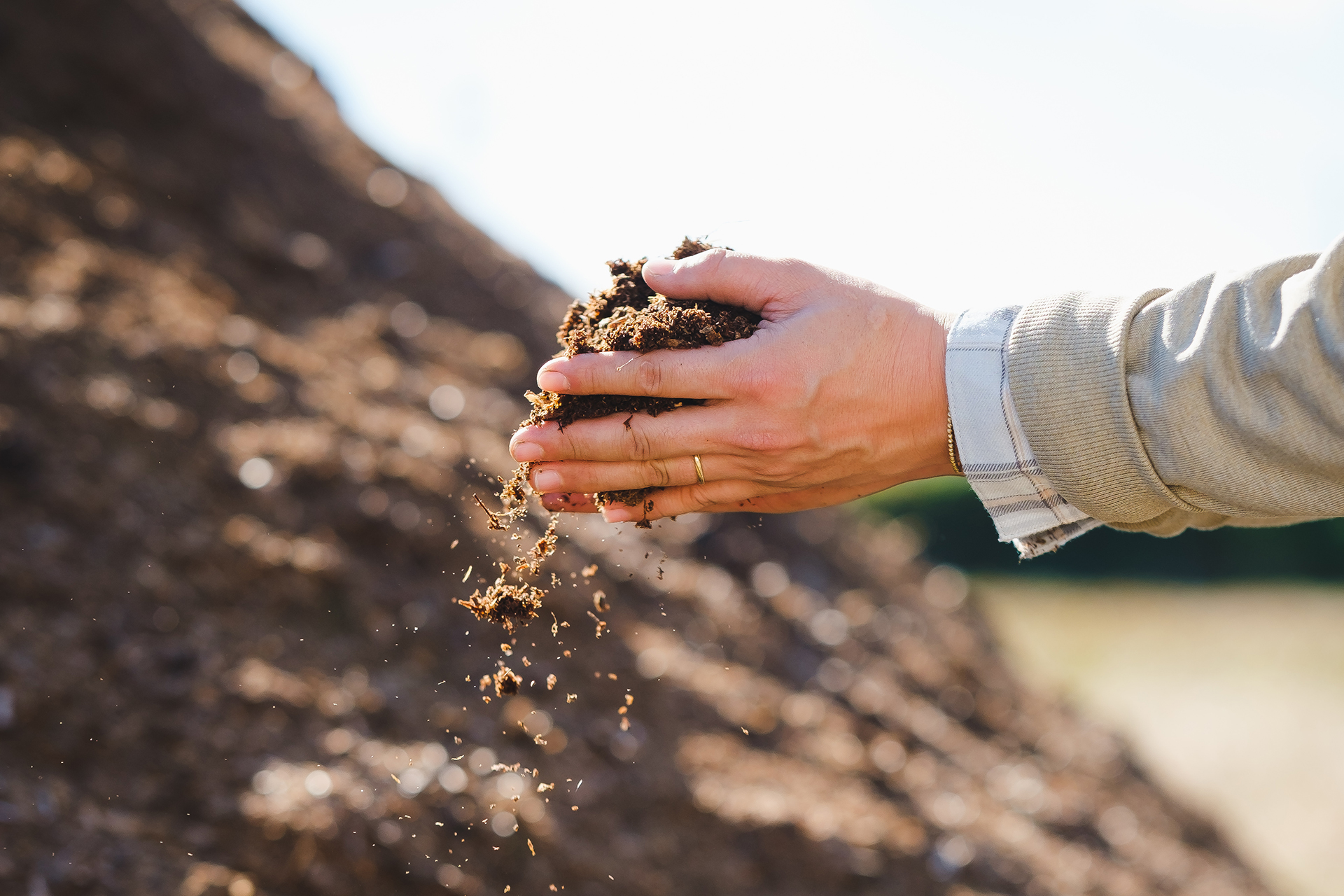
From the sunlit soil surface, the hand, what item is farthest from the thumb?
the sunlit soil surface

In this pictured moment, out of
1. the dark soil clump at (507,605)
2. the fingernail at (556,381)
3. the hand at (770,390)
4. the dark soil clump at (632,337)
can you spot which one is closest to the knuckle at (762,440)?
the hand at (770,390)

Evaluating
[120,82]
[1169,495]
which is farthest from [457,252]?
[1169,495]

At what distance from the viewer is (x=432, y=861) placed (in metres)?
2.59

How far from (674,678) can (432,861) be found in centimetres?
199

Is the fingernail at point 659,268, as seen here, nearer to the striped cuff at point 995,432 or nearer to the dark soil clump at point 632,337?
the dark soil clump at point 632,337

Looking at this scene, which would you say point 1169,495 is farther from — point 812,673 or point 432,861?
point 812,673

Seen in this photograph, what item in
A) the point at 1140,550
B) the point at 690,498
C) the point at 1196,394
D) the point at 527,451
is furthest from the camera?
the point at 1140,550

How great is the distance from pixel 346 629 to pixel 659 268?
2544mm

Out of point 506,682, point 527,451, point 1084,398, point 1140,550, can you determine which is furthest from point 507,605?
point 1140,550

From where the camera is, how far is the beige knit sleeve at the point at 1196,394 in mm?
1303

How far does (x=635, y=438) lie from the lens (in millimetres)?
1643

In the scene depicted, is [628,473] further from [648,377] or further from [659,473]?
[648,377]

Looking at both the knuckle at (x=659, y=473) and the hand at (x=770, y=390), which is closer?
the hand at (x=770, y=390)

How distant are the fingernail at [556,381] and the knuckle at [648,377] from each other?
0.52 ft
